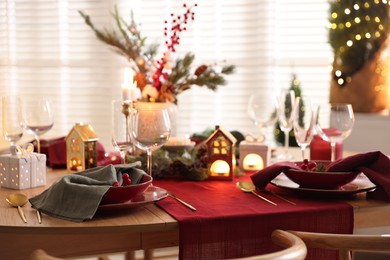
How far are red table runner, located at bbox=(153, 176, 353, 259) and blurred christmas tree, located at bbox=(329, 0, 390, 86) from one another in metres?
3.05

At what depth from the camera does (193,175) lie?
2020mm

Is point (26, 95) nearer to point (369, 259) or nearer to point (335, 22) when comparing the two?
point (335, 22)

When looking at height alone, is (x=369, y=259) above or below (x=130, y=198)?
below

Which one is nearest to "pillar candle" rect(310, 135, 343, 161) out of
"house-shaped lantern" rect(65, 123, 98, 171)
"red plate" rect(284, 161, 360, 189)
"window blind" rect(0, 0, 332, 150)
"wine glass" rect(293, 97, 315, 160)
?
"wine glass" rect(293, 97, 315, 160)

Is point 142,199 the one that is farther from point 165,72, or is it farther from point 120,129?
point 165,72

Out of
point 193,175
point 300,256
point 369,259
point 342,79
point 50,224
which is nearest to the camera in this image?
point 300,256

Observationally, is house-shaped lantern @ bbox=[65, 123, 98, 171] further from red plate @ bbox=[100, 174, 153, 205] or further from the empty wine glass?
red plate @ bbox=[100, 174, 153, 205]

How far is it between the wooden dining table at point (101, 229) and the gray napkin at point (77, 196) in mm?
22

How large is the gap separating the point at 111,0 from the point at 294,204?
3136 mm

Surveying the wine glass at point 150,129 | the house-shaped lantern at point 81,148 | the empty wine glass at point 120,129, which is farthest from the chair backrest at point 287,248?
the house-shaped lantern at point 81,148

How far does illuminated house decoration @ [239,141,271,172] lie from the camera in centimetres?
220

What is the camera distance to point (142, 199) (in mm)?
1617

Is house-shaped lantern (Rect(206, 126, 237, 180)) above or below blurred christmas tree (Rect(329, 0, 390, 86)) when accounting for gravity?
below

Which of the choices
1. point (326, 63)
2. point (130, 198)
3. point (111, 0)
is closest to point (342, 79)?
point (326, 63)
